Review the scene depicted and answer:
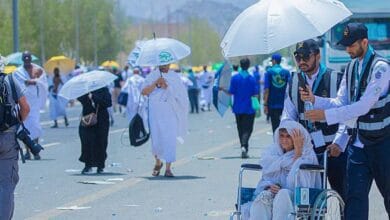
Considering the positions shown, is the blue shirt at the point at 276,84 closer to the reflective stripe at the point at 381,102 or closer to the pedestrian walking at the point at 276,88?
the pedestrian walking at the point at 276,88

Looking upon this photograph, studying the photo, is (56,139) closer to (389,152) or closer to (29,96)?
(29,96)

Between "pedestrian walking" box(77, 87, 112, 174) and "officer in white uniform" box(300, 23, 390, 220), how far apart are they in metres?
8.76

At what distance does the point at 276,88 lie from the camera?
1895 centimetres

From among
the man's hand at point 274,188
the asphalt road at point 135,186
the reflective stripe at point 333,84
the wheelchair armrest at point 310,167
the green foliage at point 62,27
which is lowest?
the asphalt road at point 135,186

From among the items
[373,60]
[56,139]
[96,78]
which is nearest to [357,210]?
[373,60]

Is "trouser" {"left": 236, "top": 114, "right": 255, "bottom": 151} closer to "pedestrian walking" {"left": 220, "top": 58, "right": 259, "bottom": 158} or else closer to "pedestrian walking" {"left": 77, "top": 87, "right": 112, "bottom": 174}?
"pedestrian walking" {"left": 220, "top": 58, "right": 259, "bottom": 158}

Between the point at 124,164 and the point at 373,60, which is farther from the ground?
the point at 373,60

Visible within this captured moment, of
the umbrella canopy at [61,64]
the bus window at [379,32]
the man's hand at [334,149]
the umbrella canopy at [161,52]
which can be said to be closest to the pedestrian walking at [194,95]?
the umbrella canopy at [61,64]

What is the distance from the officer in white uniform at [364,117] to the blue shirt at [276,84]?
32.5 feet

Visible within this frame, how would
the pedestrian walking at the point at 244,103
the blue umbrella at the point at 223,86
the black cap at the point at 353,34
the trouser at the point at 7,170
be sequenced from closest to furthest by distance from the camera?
the black cap at the point at 353,34, the trouser at the point at 7,170, the pedestrian walking at the point at 244,103, the blue umbrella at the point at 223,86

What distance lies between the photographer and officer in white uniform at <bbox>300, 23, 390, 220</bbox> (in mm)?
8617

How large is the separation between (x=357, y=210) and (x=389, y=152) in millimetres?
521

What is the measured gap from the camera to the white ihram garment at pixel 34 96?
20.1m

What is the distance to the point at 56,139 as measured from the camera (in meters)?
26.6
